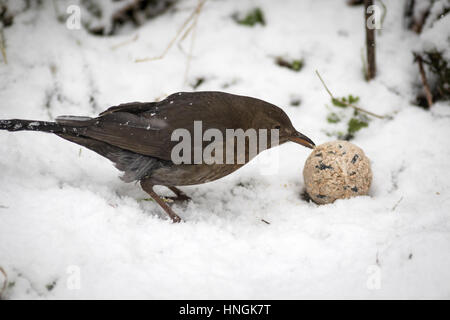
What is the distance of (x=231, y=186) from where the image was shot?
369 centimetres

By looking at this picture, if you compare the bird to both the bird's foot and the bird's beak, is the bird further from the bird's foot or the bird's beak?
the bird's beak

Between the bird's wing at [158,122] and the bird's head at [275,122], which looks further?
the bird's head at [275,122]

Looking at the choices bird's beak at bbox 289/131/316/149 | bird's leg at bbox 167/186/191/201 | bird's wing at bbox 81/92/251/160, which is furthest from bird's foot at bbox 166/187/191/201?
bird's beak at bbox 289/131/316/149

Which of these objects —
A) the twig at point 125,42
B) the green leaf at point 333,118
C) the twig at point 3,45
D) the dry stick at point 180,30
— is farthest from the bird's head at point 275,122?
the twig at point 3,45

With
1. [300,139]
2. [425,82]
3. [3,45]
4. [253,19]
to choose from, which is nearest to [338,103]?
[425,82]

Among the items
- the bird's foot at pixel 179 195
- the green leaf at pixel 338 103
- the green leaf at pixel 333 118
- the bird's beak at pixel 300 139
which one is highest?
the bird's beak at pixel 300 139

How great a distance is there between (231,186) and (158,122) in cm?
92

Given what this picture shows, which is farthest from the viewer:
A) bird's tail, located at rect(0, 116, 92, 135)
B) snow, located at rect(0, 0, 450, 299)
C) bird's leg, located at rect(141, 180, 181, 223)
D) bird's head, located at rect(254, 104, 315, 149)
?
bird's head, located at rect(254, 104, 315, 149)

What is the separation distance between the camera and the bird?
3086 millimetres

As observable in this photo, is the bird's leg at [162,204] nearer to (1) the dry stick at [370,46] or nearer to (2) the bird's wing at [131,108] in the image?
(2) the bird's wing at [131,108]

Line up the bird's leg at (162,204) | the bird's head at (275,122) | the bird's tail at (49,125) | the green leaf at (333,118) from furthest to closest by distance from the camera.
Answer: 1. the green leaf at (333,118)
2. the bird's head at (275,122)
3. the bird's leg at (162,204)
4. the bird's tail at (49,125)

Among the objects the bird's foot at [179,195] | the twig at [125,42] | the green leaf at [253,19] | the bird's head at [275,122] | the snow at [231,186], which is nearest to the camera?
the snow at [231,186]

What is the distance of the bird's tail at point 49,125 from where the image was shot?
304 cm
